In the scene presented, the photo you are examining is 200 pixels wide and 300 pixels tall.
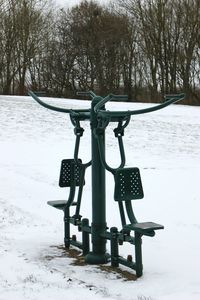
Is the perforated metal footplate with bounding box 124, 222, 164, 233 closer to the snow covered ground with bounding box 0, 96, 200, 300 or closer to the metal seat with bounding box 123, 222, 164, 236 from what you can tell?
the metal seat with bounding box 123, 222, 164, 236

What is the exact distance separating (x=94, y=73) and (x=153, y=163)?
80.3 feet

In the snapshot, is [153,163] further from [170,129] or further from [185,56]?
[185,56]

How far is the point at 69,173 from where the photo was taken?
5.57m

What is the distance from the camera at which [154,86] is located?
3500cm

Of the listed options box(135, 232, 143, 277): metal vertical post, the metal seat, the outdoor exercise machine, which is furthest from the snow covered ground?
the metal seat

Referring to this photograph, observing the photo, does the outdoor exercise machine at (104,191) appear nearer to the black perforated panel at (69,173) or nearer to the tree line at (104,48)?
the black perforated panel at (69,173)

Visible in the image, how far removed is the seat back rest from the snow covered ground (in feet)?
1.89

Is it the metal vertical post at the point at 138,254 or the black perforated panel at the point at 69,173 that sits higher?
the black perforated panel at the point at 69,173

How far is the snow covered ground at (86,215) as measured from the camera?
416cm

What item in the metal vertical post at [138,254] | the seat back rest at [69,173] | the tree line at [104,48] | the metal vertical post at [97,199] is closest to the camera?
the metal vertical post at [138,254]

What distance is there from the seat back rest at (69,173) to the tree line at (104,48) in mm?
27712

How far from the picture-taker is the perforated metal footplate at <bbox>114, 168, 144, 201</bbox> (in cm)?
452

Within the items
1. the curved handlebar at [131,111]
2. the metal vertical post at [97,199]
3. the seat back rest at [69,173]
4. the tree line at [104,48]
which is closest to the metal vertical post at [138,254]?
the metal vertical post at [97,199]

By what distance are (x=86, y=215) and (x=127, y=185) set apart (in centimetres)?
237
